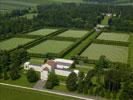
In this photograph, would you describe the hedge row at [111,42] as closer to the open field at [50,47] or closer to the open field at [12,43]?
the open field at [50,47]

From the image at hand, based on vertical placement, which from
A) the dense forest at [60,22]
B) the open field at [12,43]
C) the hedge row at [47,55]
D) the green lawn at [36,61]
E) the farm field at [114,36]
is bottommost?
the green lawn at [36,61]

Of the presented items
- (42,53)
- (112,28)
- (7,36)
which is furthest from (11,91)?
(112,28)

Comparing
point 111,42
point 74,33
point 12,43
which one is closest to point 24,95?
point 12,43

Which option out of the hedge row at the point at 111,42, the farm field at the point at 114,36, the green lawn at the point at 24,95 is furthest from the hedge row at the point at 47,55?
the farm field at the point at 114,36

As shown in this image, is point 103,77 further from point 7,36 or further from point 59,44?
point 7,36

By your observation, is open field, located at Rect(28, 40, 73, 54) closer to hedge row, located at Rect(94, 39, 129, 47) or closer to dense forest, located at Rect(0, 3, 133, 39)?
hedge row, located at Rect(94, 39, 129, 47)

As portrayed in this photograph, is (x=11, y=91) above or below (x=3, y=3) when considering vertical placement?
below
